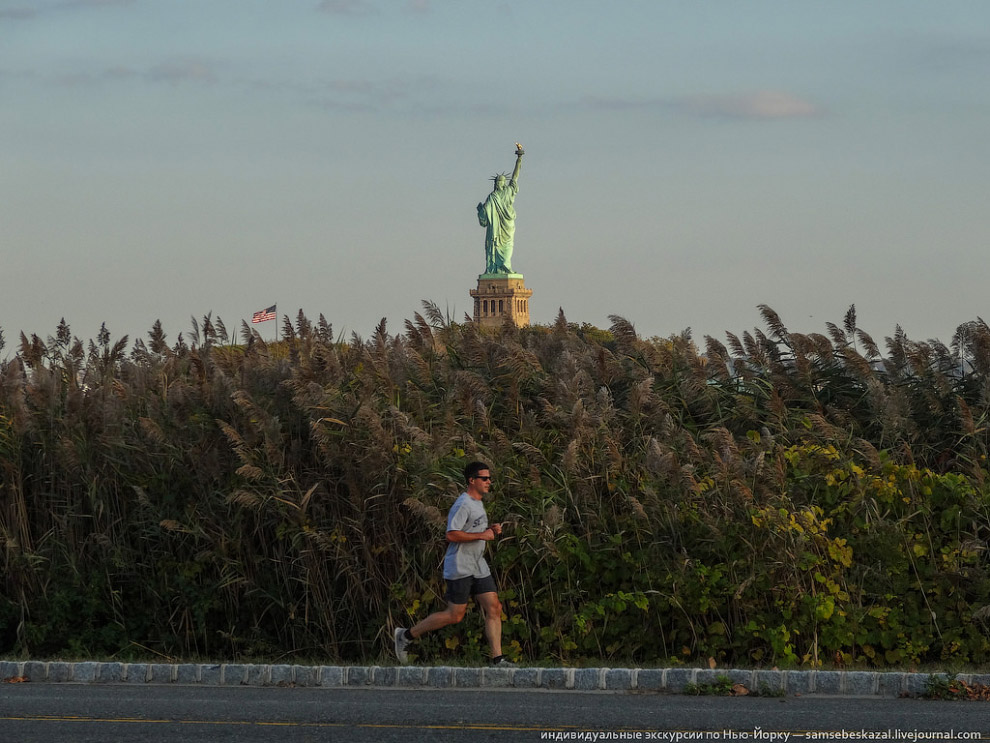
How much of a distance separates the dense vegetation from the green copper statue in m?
102

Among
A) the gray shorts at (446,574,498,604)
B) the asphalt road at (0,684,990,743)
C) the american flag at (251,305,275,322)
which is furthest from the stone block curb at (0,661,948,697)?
the american flag at (251,305,275,322)

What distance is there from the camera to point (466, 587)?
11586 millimetres

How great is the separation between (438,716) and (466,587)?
230 cm

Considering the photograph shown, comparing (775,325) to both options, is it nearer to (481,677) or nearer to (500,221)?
(481,677)

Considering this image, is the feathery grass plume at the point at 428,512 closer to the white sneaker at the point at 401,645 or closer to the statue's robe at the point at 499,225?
the white sneaker at the point at 401,645

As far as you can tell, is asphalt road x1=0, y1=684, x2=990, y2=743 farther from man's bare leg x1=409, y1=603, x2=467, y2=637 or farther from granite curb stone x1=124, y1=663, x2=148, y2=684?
man's bare leg x1=409, y1=603, x2=467, y2=637

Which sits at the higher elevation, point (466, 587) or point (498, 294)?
point (498, 294)

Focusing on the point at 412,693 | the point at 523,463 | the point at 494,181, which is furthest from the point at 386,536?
the point at 494,181

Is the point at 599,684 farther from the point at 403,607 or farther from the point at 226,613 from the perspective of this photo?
the point at 226,613

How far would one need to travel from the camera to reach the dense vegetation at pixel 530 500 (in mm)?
12172

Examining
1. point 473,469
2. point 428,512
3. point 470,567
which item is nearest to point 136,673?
point 428,512

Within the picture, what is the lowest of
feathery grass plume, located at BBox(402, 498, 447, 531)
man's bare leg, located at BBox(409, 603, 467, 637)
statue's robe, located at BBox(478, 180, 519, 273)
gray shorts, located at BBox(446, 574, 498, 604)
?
man's bare leg, located at BBox(409, 603, 467, 637)

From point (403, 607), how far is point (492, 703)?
2591mm

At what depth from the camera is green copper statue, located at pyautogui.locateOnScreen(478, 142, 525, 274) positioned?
11644 centimetres
